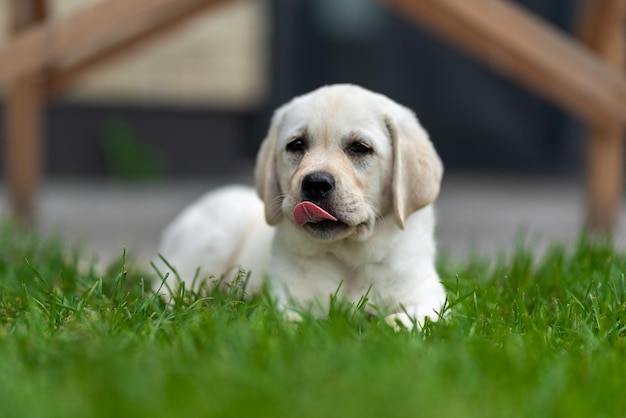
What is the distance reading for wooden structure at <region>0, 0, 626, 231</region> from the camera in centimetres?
480

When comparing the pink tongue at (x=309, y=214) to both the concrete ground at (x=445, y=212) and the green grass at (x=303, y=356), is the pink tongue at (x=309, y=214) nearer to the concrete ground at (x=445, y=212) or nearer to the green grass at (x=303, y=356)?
the green grass at (x=303, y=356)

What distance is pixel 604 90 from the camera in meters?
5.08

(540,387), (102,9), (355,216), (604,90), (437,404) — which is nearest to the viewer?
(437,404)

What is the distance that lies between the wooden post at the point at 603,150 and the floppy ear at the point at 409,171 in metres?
2.63

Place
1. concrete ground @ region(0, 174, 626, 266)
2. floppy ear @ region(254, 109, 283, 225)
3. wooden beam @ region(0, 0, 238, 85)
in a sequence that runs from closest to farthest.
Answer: floppy ear @ region(254, 109, 283, 225) < wooden beam @ region(0, 0, 238, 85) < concrete ground @ region(0, 174, 626, 266)

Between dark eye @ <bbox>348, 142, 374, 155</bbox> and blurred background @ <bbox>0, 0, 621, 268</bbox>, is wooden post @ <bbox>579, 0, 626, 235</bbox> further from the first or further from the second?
blurred background @ <bbox>0, 0, 621, 268</bbox>

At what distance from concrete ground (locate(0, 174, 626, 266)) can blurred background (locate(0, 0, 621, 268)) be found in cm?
11

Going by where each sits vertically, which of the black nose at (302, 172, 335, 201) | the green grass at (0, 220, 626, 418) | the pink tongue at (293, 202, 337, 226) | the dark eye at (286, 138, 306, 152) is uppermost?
the dark eye at (286, 138, 306, 152)

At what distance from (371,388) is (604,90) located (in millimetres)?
3589

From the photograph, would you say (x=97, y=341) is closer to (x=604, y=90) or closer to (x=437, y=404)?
(x=437, y=404)

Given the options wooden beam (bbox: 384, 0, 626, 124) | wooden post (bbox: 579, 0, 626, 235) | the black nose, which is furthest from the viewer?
wooden post (bbox: 579, 0, 626, 235)

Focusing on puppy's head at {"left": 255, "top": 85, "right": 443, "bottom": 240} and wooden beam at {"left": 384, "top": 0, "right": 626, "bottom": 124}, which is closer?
puppy's head at {"left": 255, "top": 85, "right": 443, "bottom": 240}

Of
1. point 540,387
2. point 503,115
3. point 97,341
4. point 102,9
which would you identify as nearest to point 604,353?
point 540,387

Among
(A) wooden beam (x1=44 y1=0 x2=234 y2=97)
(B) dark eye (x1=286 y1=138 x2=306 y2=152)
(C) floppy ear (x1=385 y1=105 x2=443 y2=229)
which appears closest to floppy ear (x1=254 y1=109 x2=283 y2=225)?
(B) dark eye (x1=286 y1=138 x2=306 y2=152)
